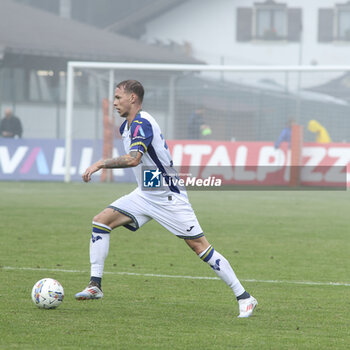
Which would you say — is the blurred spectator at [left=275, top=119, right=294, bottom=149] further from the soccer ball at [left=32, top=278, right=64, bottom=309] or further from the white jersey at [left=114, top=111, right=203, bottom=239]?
the soccer ball at [left=32, top=278, right=64, bottom=309]

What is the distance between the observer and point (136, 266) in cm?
1059

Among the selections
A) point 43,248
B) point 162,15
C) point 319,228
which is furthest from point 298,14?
point 43,248

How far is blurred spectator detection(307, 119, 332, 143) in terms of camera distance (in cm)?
2641

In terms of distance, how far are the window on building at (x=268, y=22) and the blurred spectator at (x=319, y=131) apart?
2845 centimetres

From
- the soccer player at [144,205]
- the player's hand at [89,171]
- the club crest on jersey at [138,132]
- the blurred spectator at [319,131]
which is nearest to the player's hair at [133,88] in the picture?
the soccer player at [144,205]

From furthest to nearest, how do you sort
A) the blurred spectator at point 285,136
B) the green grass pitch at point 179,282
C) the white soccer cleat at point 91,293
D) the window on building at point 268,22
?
the window on building at point 268,22, the blurred spectator at point 285,136, the white soccer cleat at point 91,293, the green grass pitch at point 179,282

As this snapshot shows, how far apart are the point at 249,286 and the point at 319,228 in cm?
636

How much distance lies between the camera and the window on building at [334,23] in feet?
179

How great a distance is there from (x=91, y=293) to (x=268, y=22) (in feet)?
161

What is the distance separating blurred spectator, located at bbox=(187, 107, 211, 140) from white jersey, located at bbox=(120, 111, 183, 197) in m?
18.7

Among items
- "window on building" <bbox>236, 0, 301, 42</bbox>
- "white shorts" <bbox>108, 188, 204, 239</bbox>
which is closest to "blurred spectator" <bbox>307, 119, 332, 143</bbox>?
"white shorts" <bbox>108, 188, 204, 239</bbox>

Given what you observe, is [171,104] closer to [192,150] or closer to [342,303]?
[192,150]

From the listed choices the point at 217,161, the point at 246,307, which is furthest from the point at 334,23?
the point at 246,307

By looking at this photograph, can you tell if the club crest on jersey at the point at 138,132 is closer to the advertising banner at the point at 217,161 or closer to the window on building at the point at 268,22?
the advertising banner at the point at 217,161
